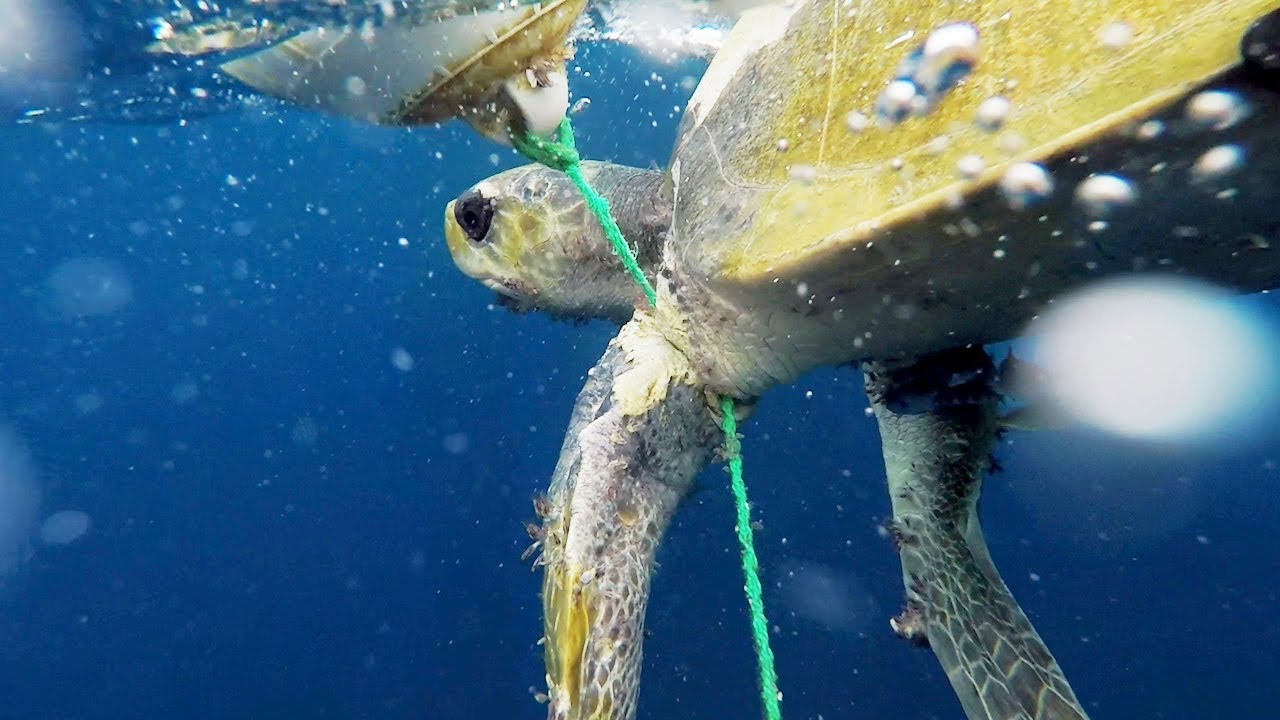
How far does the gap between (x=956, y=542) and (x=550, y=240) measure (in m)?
1.98

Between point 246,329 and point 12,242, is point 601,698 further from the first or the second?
point 12,242

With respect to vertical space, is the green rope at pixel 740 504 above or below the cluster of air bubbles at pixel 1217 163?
below

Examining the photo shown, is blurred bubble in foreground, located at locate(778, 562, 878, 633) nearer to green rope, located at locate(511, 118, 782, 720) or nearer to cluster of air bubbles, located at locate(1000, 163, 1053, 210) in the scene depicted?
green rope, located at locate(511, 118, 782, 720)

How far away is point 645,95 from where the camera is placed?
17.0m

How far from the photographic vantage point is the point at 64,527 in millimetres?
21531

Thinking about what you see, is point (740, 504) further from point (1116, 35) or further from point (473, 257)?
point (473, 257)

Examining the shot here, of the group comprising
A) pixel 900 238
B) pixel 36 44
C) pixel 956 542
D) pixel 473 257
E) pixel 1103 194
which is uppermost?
pixel 1103 194

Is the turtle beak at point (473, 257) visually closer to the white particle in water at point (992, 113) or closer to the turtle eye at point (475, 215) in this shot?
the turtle eye at point (475, 215)

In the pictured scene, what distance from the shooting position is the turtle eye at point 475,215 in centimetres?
319

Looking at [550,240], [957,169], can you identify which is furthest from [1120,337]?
[550,240]

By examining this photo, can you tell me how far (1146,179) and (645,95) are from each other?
1692 centimetres

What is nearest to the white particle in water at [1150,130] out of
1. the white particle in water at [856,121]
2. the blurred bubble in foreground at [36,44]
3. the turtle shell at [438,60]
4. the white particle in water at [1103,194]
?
the white particle in water at [1103,194]

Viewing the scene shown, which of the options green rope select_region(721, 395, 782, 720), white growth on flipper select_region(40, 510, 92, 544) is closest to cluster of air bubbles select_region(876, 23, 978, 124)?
green rope select_region(721, 395, 782, 720)

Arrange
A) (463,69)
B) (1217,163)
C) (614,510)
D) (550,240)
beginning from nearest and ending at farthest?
(1217,163)
(463,69)
(614,510)
(550,240)
